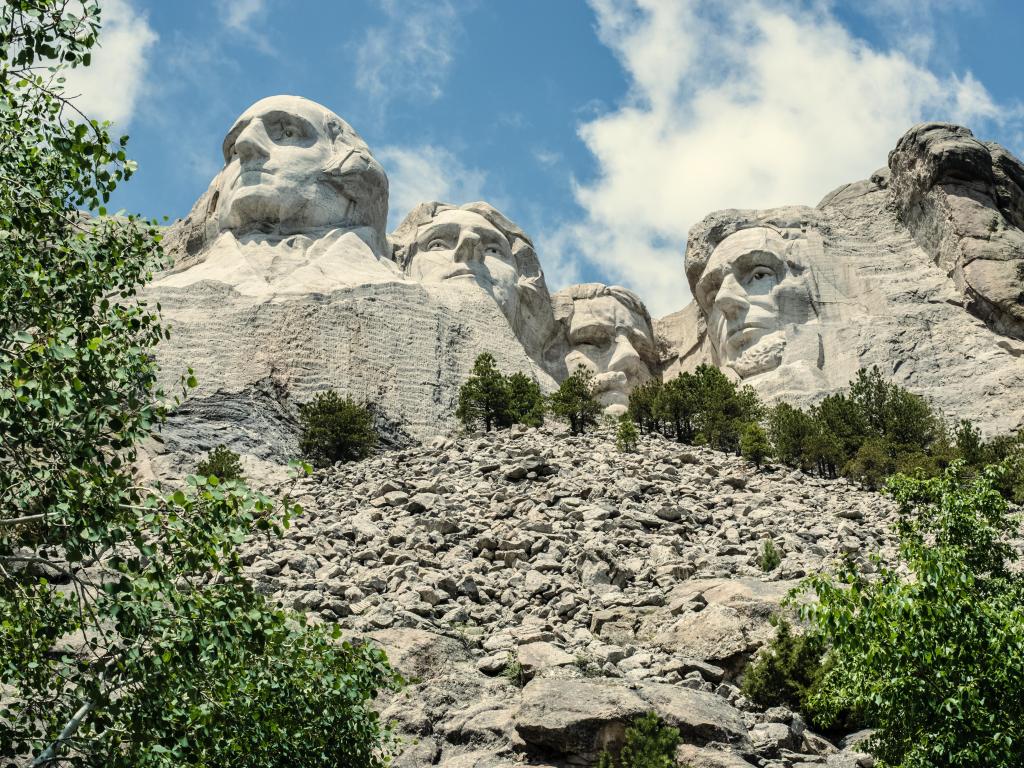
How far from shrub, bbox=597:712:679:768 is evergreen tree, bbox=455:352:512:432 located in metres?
22.2

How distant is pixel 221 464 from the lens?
2988 centimetres

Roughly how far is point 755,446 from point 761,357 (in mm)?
16021

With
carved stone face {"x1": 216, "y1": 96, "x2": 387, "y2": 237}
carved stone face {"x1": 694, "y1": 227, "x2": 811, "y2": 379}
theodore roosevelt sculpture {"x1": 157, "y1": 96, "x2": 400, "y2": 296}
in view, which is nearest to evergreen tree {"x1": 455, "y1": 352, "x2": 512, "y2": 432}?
theodore roosevelt sculpture {"x1": 157, "y1": 96, "x2": 400, "y2": 296}

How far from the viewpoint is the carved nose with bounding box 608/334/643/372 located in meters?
51.5

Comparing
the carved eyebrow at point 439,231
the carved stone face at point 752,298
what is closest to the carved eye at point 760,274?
the carved stone face at point 752,298

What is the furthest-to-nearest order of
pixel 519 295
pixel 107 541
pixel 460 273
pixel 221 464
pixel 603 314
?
pixel 603 314, pixel 519 295, pixel 460 273, pixel 221 464, pixel 107 541

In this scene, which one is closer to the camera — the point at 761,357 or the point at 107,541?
the point at 107,541

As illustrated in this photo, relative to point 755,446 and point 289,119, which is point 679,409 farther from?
point 289,119

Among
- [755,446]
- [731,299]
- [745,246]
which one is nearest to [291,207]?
[731,299]

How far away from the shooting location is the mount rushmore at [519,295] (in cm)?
3816

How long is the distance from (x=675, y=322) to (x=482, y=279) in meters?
12.9

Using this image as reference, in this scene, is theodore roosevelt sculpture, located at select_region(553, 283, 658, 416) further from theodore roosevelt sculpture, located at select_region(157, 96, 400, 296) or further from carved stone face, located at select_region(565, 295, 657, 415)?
theodore roosevelt sculpture, located at select_region(157, 96, 400, 296)

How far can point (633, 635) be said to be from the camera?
18.1 m

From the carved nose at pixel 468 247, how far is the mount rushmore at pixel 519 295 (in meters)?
0.10
